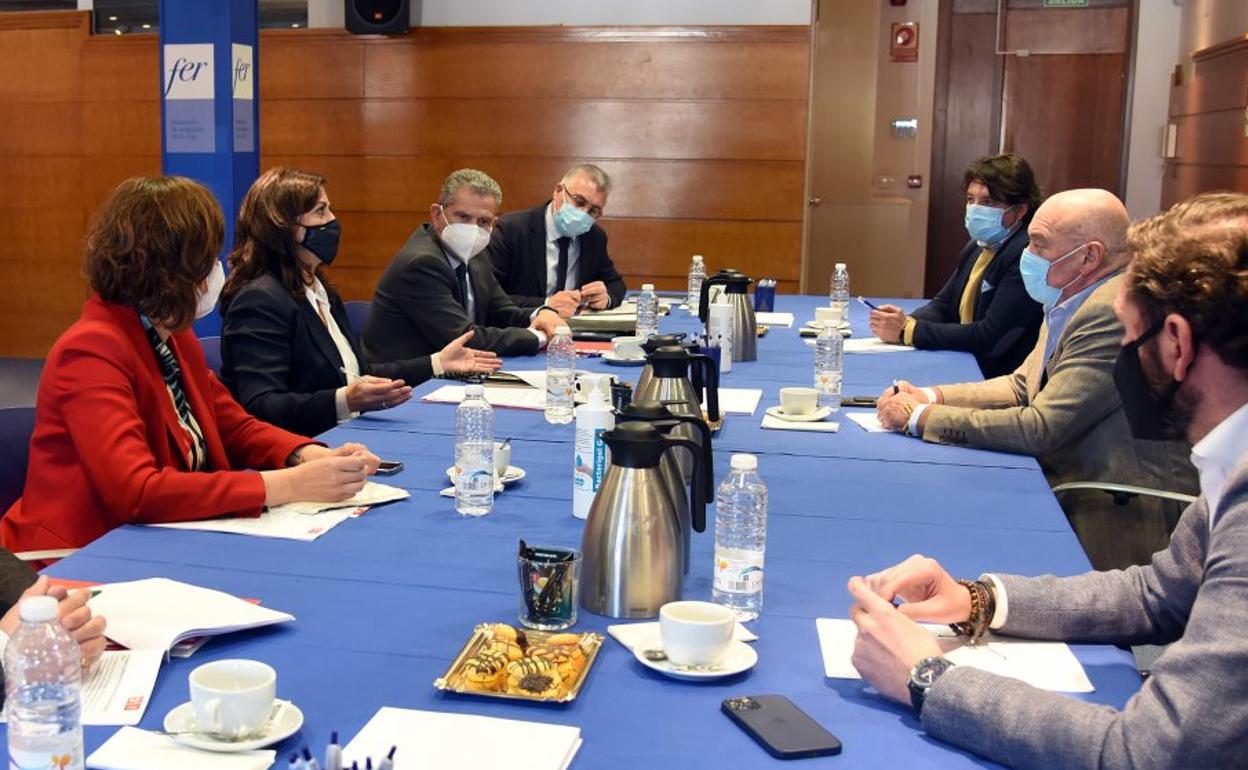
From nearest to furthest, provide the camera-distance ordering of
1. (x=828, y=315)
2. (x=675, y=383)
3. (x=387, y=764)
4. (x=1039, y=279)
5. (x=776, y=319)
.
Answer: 1. (x=387, y=764)
2. (x=675, y=383)
3. (x=1039, y=279)
4. (x=828, y=315)
5. (x=776, y=319)

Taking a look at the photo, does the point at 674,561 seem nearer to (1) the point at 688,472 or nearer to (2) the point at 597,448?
(2) the point at 597,448

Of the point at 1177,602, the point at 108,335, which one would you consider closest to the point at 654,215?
the point at 108,335

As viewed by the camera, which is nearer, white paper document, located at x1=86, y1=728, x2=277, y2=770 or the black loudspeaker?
white paper document, located at x1=86, y1=728, x2=277, y2=770

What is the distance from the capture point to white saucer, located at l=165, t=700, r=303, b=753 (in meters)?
1.34

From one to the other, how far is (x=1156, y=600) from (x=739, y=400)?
5.98 ft

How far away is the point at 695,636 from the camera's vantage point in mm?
1585

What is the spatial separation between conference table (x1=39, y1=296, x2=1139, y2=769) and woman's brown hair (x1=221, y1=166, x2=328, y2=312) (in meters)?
0.55

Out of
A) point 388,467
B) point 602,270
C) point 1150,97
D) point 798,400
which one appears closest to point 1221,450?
point 388,467

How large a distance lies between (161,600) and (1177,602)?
142 centimetres

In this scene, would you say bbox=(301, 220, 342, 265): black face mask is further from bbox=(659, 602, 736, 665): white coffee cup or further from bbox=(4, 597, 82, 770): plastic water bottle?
bbox=(4, 597, 82, 770): plastic water bottle

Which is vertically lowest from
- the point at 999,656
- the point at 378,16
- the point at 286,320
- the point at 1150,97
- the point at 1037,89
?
the point at 999,656

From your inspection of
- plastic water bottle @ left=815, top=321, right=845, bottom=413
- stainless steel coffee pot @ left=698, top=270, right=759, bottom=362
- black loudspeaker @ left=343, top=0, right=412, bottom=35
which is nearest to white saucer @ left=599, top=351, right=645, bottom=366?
stainless steel coffee pot @ left=698, top=270, right=759, bottom=362

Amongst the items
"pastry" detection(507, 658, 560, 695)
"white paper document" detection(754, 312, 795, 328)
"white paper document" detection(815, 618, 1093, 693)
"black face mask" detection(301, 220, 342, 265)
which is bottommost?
"white paper document" detection(815, 618, 1093, 693)

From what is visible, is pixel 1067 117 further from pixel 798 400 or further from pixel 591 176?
pixel 798 400
